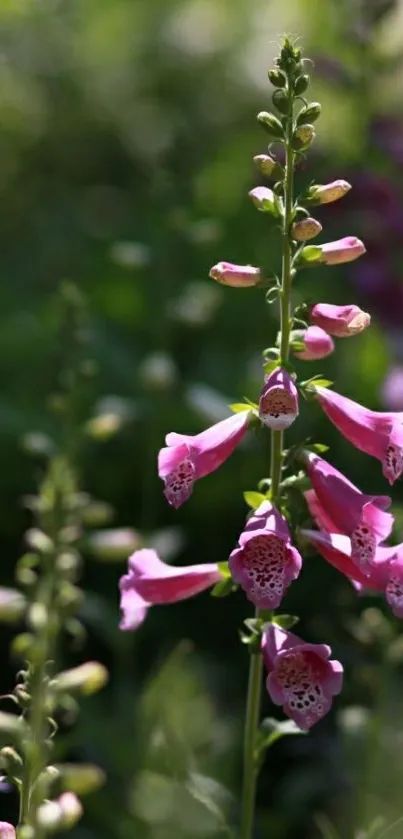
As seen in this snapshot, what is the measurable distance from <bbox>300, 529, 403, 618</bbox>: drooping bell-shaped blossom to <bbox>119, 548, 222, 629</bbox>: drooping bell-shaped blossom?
0.15m

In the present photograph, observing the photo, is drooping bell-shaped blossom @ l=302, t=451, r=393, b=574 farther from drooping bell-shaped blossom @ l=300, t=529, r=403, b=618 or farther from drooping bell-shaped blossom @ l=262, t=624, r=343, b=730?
drooping bell-shaped blossom @ l=262, t=624, r=343, b=730

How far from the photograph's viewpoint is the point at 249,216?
508 centimetres

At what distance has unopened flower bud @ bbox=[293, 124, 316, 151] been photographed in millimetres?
1559

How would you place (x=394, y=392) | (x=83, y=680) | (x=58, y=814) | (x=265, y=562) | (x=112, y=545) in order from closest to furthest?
(x=58, y=814), (x=265, y=562), (x=83, y=680), (x=112, y=545), (x=394, y=392)

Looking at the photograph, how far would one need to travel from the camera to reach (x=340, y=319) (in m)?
1.64

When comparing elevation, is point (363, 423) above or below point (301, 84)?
below

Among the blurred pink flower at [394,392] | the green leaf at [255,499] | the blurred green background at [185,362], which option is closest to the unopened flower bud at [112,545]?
the blurred green background at [185,362]

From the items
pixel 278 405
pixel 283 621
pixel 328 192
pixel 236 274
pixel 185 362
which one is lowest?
pixel 185 362

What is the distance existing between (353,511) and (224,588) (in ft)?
0.61

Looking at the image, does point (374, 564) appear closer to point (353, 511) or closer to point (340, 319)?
point (353, 511)

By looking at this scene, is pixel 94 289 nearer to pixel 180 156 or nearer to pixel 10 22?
pixel 180 156

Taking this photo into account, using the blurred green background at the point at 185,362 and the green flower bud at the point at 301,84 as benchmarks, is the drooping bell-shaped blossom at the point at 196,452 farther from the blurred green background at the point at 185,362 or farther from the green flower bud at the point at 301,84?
the green flower bud at the point at 301,84

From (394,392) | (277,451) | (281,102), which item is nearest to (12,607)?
(277,451)

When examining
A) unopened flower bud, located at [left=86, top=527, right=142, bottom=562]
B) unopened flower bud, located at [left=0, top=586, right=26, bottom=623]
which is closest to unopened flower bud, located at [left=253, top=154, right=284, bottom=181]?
unopened flower bud, located at [left=0, top=586, right=26, bottom=623]
